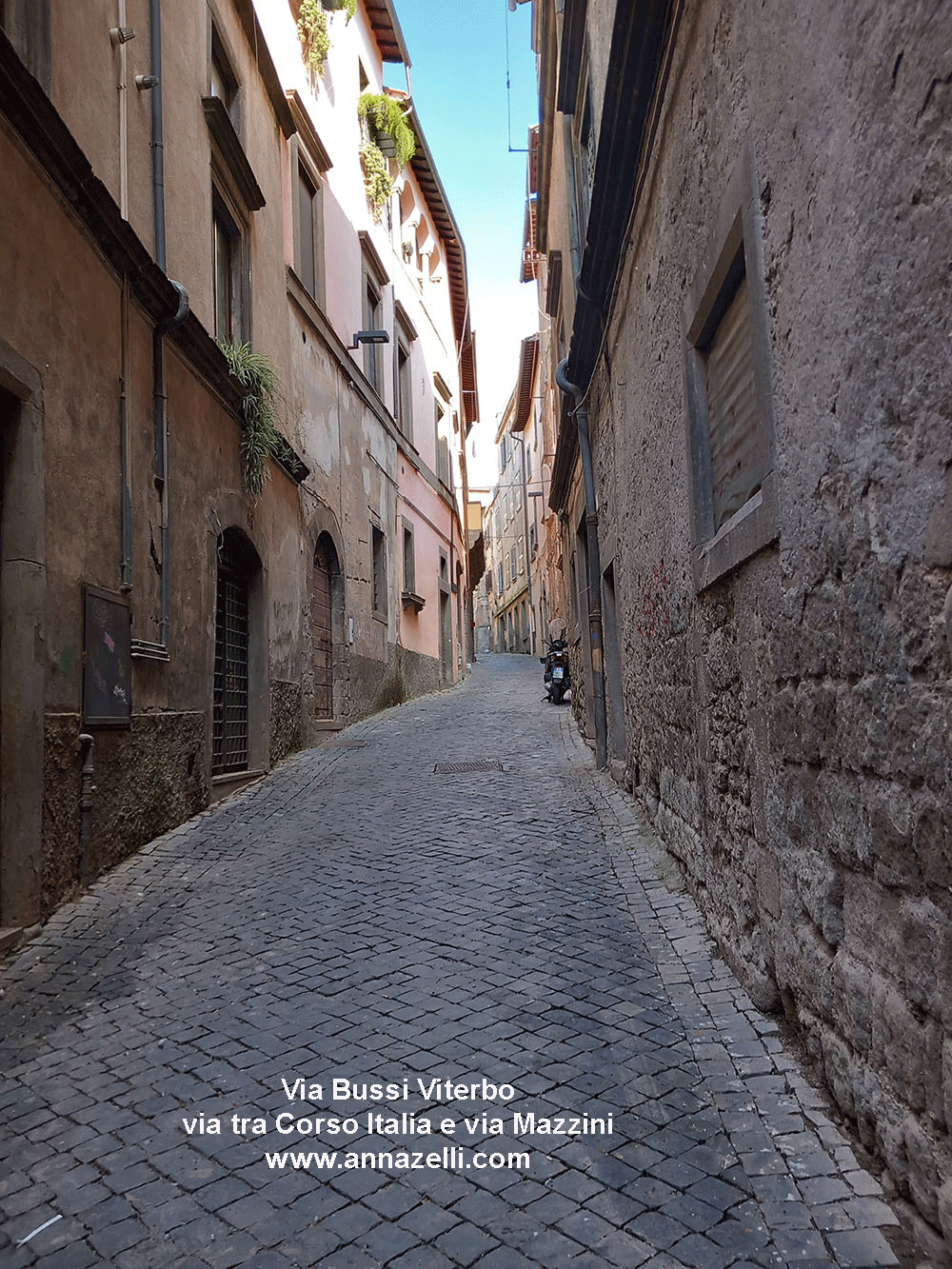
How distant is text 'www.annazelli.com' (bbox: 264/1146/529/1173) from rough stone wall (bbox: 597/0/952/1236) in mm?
940

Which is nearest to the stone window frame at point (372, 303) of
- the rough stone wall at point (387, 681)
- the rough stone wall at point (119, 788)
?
the rough stone wall at point (387, 681)

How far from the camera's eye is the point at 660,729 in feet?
19.0

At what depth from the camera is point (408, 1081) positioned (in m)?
3.04

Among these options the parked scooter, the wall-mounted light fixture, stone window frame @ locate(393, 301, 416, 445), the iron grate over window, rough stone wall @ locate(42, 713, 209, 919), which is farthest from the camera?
stone window frame @ locate(393, 301, 416, 445)

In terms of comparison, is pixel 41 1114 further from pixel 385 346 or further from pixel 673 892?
pixel 385 346

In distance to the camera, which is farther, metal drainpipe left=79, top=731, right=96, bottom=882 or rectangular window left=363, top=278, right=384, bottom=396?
rectangular window left=363, top=278, right=384, bottom=396

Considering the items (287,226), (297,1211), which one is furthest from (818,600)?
(287,226)

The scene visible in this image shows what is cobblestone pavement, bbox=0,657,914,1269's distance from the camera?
7.54 ft

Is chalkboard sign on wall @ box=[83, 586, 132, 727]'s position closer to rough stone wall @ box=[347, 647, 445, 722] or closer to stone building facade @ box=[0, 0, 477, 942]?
stone building facade @ box=[0, 0, 477, 942]

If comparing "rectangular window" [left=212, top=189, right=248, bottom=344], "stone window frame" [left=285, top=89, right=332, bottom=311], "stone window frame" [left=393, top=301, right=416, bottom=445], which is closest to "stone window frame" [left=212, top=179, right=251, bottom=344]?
"rectangular window" [left=212, top=189, right=248, bottom=344]

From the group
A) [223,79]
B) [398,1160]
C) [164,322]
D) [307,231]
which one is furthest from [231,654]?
[307,231]

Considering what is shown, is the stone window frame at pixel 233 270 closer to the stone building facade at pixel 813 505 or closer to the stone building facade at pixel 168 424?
the stone building facade at pixel 168 424

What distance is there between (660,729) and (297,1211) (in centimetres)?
385

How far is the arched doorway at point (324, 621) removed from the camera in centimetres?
1147
